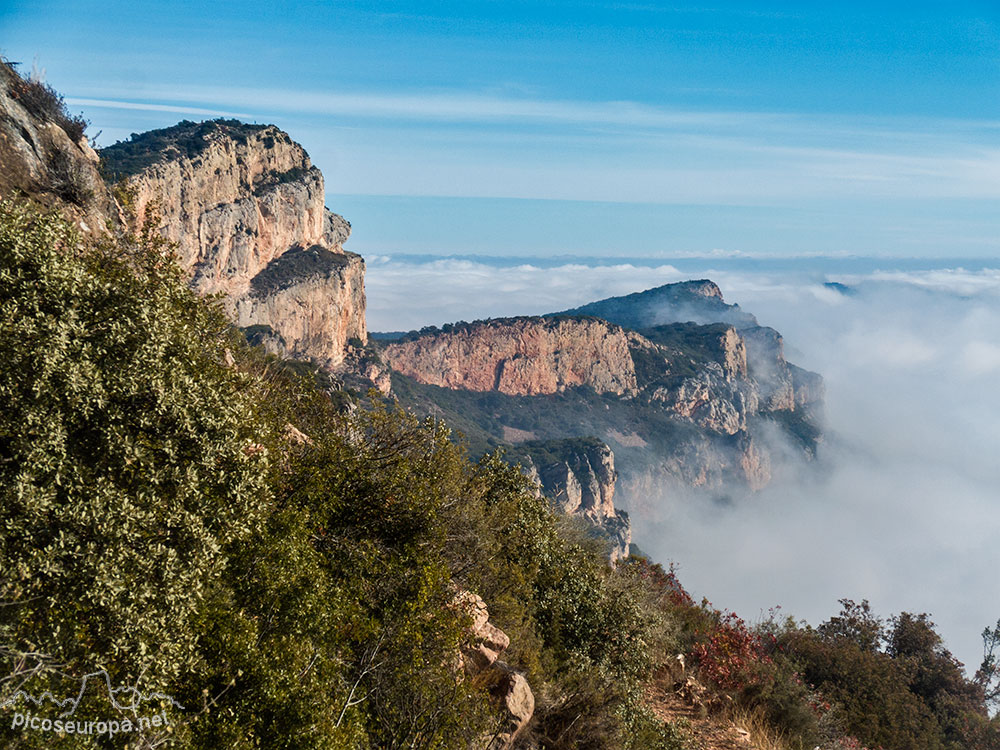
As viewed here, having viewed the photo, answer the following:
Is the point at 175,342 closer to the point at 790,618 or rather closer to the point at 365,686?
the point at 365,686

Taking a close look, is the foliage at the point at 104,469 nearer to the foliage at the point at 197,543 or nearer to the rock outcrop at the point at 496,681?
the foliage at the point at 197,543

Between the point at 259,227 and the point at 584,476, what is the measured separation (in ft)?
244

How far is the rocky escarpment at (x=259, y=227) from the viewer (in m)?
102

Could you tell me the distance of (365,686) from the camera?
348 inches

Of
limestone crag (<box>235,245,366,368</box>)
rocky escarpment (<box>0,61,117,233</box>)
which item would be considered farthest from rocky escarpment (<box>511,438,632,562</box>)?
rocky escarpment (<box>0,61,117,233</box>)

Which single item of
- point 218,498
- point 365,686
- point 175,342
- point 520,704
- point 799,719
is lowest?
point 799,719

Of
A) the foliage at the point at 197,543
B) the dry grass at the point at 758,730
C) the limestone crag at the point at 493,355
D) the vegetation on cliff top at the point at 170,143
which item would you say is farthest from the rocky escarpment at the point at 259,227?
the foliage at the point at 197,543

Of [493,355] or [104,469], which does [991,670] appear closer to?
[104,469]

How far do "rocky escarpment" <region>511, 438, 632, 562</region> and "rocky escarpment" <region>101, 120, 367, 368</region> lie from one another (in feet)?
142

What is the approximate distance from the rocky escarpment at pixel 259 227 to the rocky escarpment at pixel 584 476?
4316 centimetres

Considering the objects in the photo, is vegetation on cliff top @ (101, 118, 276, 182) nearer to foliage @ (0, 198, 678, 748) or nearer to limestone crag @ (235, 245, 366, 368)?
limestone crag @ (235, 245, 366, 368)

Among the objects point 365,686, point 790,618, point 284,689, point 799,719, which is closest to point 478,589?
point 365,686

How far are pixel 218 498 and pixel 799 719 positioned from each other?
1362 cm

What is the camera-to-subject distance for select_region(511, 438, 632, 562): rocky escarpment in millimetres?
134625
